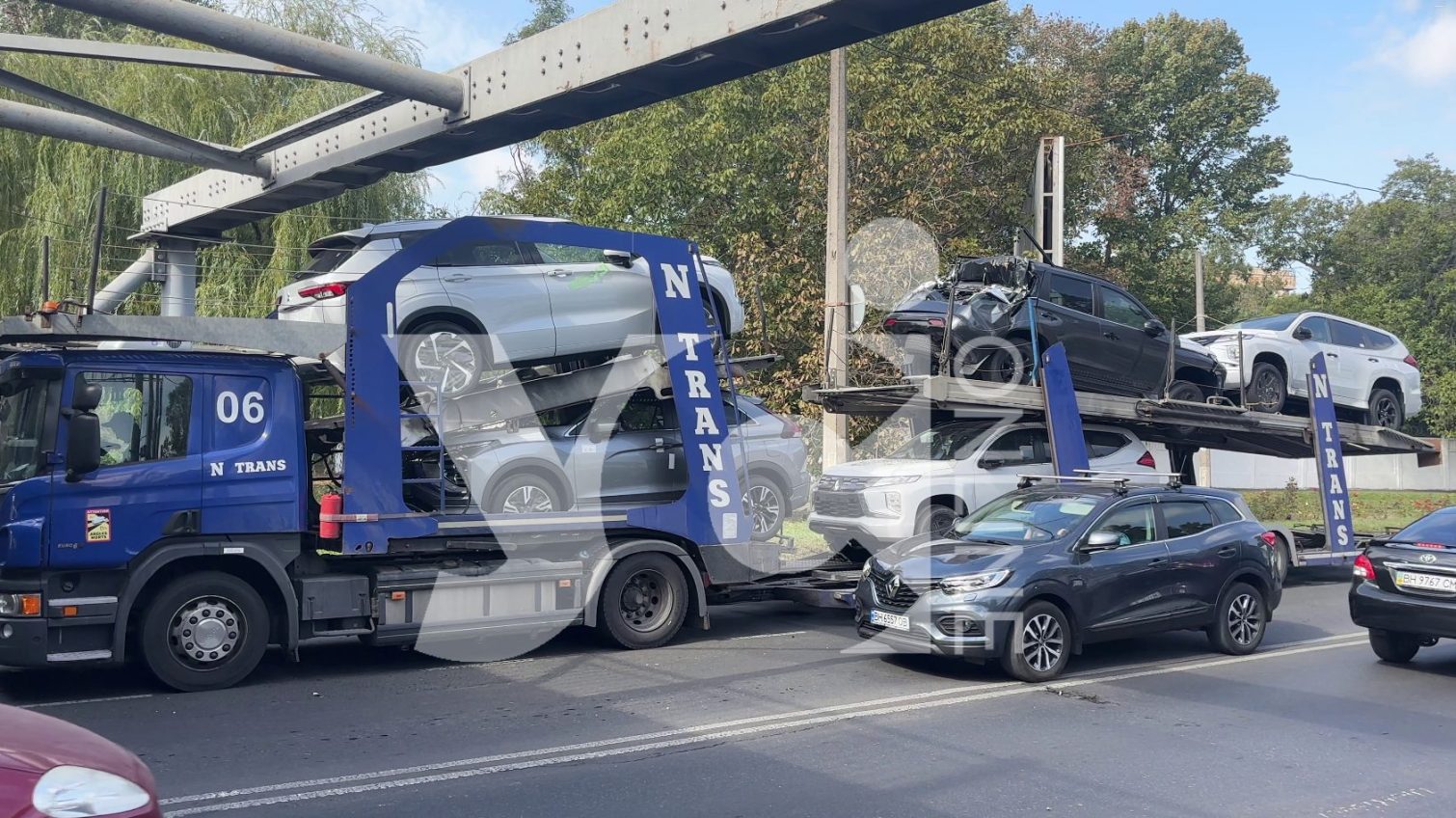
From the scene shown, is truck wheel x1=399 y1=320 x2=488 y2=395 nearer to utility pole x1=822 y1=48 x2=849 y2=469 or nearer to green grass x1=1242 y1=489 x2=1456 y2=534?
utility pole x1=822 y1=48 x2=849 y2=469

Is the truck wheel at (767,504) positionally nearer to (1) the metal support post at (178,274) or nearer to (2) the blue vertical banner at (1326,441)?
(1) the metal support post at (178,274)

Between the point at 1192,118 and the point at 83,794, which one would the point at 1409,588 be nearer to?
the point at 83,794

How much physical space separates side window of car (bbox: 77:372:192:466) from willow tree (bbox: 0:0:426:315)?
7.25 meters

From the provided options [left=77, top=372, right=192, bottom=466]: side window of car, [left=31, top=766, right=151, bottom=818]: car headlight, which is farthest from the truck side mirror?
[left=31, top=766, right=151, bottom=818]: car headlight

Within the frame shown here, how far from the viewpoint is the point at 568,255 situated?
10.6m

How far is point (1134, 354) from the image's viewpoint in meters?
13.0

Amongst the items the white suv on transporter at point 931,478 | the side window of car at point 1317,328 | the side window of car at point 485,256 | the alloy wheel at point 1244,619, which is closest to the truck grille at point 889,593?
the white suv on transporter at point 931,478

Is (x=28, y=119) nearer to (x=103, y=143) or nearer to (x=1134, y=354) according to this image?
(x=103, y=143)

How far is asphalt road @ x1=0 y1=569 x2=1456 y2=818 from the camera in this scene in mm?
6031

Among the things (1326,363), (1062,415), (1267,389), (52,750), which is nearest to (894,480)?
(1062,415)

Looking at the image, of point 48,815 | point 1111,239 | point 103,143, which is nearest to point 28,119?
point 103,143

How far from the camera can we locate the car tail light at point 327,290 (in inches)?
377

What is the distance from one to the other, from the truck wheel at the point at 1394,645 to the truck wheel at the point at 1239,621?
896 millimetres

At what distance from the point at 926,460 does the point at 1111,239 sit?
21.7 meters
